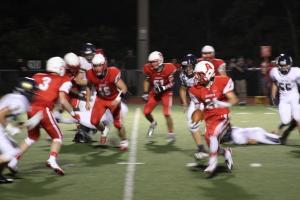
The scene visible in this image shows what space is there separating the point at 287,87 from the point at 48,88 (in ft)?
15.2

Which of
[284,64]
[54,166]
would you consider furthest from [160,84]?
[54,166]

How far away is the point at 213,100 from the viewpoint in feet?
23.9

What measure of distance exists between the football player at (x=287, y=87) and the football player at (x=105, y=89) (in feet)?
9.59

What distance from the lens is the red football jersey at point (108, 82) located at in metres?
9.13

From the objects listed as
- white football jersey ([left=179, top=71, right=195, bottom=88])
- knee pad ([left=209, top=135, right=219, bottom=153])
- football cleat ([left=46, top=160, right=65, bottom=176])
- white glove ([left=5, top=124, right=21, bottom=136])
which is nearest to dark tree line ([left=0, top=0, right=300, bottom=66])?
white football jersey ([left=179, top=71, right=195, bottom=88])

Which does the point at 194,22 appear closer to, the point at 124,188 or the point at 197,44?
the point at 197,44

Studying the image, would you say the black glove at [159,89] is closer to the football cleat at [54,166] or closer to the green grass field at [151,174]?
the green grass field at [151,174]

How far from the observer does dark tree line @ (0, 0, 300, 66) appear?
30522 millimetres

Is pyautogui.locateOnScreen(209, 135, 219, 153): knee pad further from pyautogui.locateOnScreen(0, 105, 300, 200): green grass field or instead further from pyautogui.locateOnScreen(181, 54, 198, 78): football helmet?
pyautogui.locateOnScreen(181, 54, 198, 78): football helmet

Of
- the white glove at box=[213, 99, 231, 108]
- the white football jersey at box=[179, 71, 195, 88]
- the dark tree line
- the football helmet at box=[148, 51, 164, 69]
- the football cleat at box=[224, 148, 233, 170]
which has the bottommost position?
the football cleat at box=[224, 148, 233, 170]

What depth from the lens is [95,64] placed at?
8.90m

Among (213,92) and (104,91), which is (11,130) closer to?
(213,92)

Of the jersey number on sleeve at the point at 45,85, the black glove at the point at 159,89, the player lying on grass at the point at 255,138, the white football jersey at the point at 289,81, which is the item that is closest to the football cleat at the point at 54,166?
the jersey number on sleeve at the point at 45,85

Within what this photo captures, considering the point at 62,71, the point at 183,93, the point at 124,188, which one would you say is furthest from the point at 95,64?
the point at 124,188
